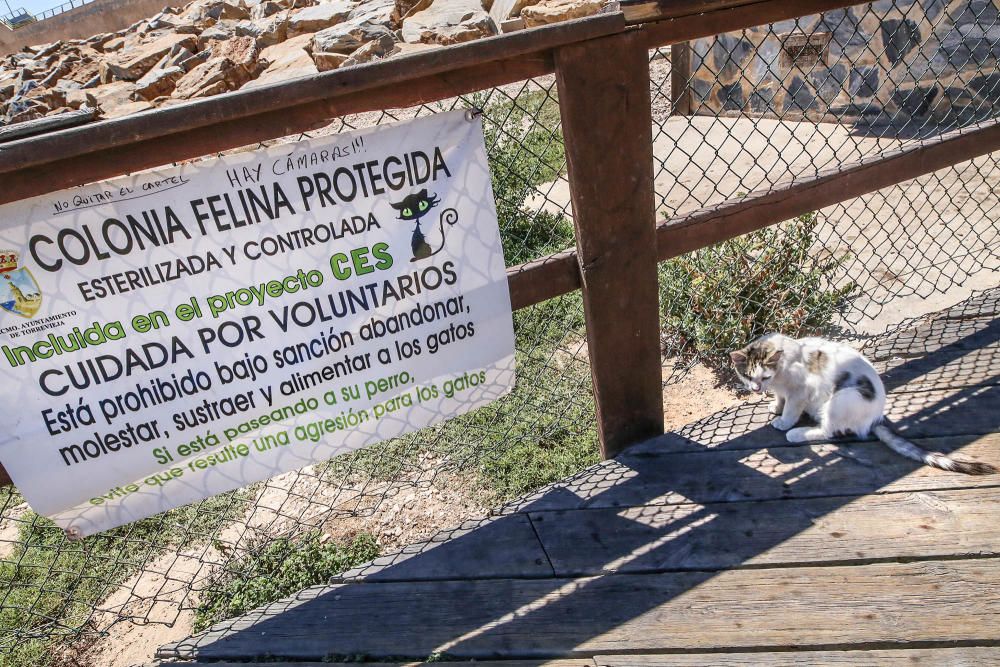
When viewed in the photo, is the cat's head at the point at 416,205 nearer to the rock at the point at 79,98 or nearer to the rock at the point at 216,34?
the rock at the point at 79,98

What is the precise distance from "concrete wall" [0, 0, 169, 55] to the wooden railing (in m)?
25.3

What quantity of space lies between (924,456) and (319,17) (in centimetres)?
1474

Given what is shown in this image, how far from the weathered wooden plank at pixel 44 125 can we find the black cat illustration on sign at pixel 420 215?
0.80m

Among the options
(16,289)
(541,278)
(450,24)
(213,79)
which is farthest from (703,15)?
(213,79)

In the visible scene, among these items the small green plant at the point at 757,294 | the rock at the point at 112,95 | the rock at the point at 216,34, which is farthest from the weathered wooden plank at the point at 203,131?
the rock at the point at 216,34

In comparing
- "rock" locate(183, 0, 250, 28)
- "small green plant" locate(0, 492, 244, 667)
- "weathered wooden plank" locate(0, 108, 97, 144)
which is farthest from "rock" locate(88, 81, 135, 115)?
"weathered wooden plank" locate(0, 108, 97, 144)

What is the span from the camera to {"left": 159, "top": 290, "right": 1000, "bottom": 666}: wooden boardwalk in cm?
189

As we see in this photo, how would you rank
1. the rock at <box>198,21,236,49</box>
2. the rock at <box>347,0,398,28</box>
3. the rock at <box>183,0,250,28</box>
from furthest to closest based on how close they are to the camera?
the rock at <box>183,0,250,28</box> → the rock at <box>198,21,236,49</box> → the rock at <box>347,0,398,28</box>

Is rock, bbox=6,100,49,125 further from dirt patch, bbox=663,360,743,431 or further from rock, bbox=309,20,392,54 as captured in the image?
dirt patch, bbox=663,360,743,431

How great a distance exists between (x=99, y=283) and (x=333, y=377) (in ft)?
2.26

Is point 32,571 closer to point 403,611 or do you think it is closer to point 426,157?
point 403,611

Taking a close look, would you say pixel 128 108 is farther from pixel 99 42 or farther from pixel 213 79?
pixel 99 42

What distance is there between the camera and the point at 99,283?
1.78 meters

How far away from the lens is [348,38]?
1208cm
